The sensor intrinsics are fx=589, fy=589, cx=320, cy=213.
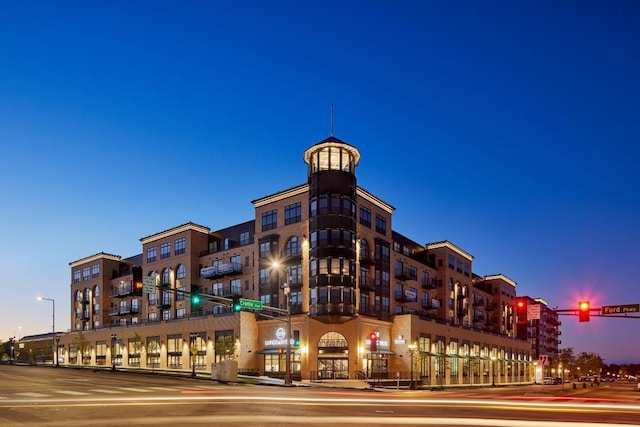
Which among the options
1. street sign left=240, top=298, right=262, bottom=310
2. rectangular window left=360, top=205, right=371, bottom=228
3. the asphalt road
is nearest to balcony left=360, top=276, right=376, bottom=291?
rectangular window left=360, top=205, right=371, bottom=228

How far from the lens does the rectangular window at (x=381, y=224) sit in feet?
252

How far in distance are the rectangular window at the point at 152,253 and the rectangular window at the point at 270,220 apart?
2670 cm

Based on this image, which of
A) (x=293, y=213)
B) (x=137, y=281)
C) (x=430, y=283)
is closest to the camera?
(x=137, y=281)

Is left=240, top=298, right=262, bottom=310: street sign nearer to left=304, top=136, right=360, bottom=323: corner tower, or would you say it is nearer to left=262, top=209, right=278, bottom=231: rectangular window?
left=304, top=136, right=360, bottom=323: corner tower

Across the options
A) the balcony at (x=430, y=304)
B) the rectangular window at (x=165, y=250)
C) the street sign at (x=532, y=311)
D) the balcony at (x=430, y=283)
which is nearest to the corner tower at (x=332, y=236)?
the balcony at (x=430, y=304)

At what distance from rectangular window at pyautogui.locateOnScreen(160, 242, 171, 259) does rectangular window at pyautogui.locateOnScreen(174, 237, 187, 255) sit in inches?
75.0

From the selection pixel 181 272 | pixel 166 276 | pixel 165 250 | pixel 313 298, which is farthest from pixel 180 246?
pixel 313 298

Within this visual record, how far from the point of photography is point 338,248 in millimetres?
66500

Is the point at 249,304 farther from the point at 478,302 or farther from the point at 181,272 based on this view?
the point at 478,302

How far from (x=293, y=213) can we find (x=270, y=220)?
4.67 metres

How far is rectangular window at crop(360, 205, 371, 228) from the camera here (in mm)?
73188

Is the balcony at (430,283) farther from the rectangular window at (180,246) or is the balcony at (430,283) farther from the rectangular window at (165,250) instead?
the rectangular window at (165,250)

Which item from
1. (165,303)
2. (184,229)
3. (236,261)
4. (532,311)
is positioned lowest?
(165,303)

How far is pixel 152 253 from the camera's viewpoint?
314 feet
